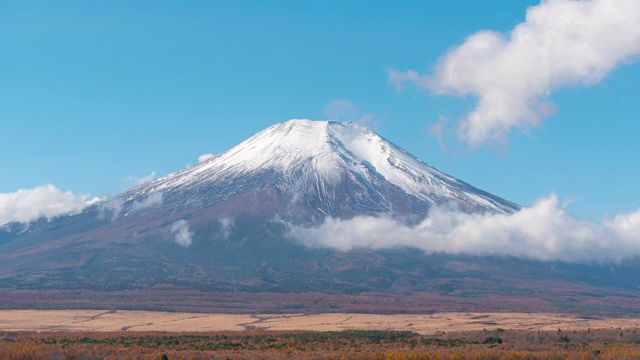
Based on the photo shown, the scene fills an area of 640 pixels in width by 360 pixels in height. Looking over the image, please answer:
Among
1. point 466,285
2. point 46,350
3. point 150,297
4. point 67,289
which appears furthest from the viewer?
point 466,285

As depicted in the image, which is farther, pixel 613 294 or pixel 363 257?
pixel 363 257

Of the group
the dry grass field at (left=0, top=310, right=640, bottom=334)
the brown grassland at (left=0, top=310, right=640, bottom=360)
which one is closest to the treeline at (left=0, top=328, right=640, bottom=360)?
the brown grassland at (left=0, top=310, right=640, bottom=360)

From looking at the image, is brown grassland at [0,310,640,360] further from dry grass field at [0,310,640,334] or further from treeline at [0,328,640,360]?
dry grass field at [0,310,640,334]

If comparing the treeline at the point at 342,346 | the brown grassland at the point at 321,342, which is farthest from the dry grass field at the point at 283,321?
the treeline at the point at 342,346

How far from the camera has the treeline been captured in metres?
59.1

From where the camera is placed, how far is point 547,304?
151 metres

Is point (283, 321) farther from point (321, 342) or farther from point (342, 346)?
point (342, 346)

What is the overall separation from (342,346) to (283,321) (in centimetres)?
4998

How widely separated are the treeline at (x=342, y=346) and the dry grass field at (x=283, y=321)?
2201cm

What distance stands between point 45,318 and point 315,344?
58166 millimetres

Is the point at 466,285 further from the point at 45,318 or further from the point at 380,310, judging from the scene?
the point at 45,318

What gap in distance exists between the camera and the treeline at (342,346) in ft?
194

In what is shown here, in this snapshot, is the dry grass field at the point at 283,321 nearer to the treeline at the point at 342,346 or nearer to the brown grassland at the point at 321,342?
the brown grassland at the point at 321,342

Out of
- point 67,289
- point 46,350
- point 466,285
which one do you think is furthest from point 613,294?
point 46,350
